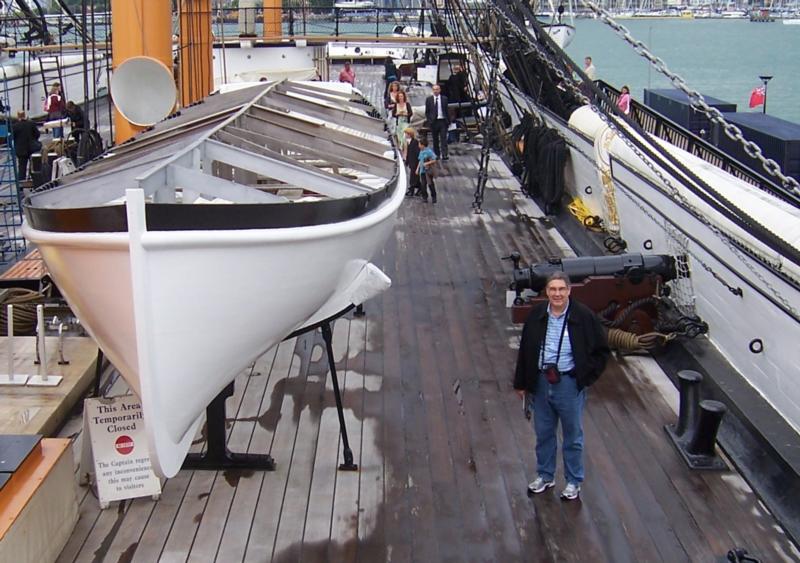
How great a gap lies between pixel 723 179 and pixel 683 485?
3.70 meters

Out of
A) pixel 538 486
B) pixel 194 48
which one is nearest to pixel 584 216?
pixel 194 48

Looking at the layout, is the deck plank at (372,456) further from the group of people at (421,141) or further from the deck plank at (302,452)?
the group of people at (421,141)

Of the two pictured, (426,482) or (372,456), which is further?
(372,456)

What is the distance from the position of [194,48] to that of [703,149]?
6.54 metres

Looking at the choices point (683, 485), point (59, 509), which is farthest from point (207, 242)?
point (683, 485)

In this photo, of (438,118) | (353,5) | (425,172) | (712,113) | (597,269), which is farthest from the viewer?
(353,5)

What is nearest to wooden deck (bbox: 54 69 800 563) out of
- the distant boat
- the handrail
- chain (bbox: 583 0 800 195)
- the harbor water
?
chain (bbox: 583 0 800 195)

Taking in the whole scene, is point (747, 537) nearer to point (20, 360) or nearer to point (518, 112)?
point (20, 360)

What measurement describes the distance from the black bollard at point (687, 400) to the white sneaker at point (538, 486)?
1.14 meters

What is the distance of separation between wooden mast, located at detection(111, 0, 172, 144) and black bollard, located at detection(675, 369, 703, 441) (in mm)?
5541

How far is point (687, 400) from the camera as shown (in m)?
5.57

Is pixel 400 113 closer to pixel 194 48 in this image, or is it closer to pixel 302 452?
pixel 194 48

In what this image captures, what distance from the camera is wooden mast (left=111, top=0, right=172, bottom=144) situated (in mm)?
8031

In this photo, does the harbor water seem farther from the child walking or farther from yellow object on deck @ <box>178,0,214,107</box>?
yellow object on deck @ <box>178,0,214,107</box>
